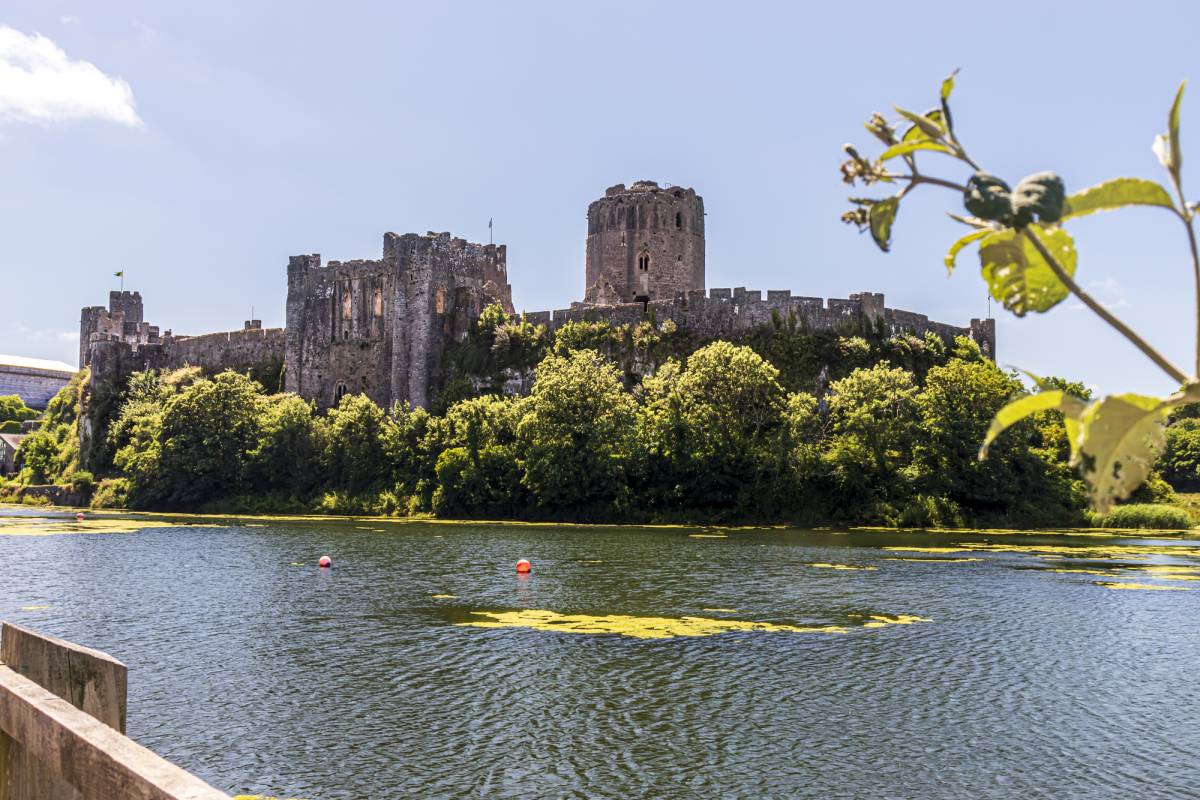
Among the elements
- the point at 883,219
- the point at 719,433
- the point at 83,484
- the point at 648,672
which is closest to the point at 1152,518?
the point at 719,433

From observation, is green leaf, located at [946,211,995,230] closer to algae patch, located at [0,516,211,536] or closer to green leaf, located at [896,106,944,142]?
green leaf, located at [896,106,944,142]

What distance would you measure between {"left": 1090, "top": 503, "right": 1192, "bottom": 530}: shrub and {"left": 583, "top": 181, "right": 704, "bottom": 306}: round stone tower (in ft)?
107

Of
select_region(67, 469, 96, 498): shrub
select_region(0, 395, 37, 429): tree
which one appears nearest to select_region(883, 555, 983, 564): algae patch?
select_region(67, 469, 96, 498): shrub

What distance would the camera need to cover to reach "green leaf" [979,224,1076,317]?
2.00m

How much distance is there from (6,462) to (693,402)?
7937 centimetres

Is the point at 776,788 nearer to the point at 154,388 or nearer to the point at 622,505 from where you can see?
the point at 622,505

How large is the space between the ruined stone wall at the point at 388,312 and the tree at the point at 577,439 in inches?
566

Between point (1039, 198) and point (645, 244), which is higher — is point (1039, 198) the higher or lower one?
the lower one

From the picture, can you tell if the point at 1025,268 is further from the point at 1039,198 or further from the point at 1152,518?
the point at 1152,518

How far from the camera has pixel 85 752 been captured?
12.9ft

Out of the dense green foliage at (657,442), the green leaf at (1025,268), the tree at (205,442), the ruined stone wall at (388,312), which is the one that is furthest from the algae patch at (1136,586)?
the tree at (205,442)

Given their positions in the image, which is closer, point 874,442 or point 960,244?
point 960,244

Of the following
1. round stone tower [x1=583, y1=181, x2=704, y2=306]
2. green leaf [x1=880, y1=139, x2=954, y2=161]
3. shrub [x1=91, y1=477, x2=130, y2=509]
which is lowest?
shrub [x1=91, y1=477, x2=130, y2=509]

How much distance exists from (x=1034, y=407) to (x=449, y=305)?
65.6 m
